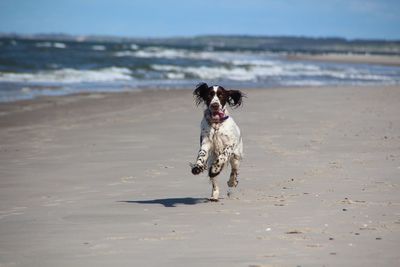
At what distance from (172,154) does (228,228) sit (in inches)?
178

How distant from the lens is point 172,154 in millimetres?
10477

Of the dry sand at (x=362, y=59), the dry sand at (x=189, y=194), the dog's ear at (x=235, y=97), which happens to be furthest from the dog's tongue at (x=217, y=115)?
the dry sand at (x=362, y=59)

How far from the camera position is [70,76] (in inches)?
1251

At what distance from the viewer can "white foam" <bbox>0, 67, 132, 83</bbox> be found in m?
29.4

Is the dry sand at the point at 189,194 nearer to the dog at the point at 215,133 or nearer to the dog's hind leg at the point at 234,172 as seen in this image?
the dog's hind leg at the point at 234,172

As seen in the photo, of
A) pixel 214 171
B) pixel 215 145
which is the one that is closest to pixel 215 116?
pixel 215 145

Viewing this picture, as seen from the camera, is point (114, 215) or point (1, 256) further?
point (114, 215)

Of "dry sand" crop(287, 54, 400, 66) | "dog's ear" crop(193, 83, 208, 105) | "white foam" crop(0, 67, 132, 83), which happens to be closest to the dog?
"dog's ear" crop(193, 83, 208, 105)

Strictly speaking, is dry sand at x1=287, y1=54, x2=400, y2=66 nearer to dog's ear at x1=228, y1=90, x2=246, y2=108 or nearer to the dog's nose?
dog's ear at x1=228, y1=90, x2=246, y2=108

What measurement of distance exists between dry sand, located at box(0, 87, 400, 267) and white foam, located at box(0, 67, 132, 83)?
45.9ft

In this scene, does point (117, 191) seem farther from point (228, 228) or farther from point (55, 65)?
point (55, 65)

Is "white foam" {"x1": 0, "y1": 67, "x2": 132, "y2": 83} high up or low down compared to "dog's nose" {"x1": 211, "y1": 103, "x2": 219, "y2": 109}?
down

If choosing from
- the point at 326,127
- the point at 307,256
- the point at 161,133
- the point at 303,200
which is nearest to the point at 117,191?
the point at 303,200

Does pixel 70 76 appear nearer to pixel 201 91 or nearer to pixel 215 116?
pixel 201 91
